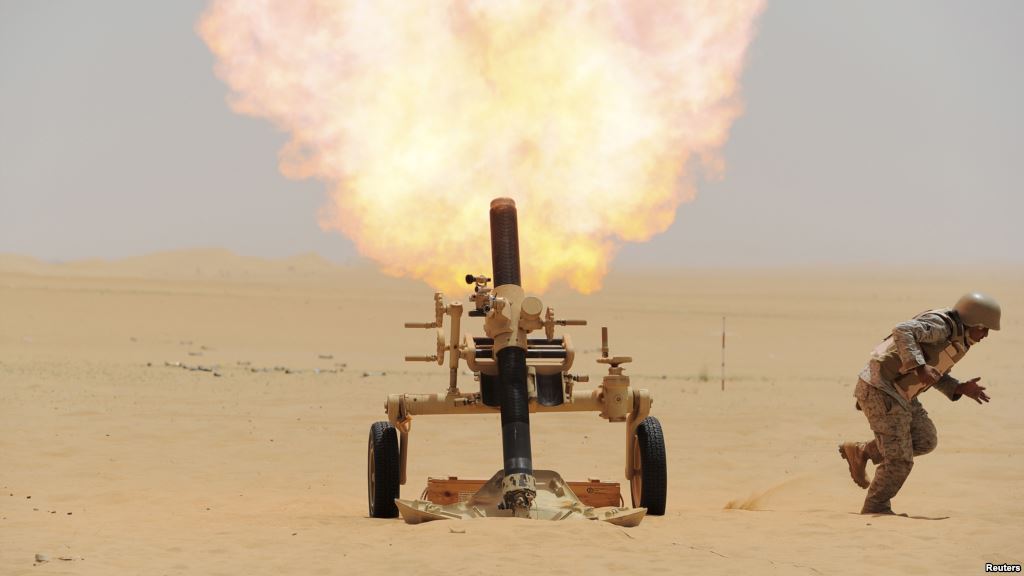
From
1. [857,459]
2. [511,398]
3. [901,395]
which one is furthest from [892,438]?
[511,398]

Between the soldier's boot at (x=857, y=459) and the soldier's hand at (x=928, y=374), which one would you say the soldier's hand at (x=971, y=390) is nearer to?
the soldier's hand at (x=928, y=374)

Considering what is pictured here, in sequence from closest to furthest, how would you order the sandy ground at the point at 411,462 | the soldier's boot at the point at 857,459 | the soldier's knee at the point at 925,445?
the sandy ground at the point at 411,462 < the soldier's knee at the point at 925,445 < the soldier's boot at the point at 857,459

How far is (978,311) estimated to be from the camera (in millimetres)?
10156

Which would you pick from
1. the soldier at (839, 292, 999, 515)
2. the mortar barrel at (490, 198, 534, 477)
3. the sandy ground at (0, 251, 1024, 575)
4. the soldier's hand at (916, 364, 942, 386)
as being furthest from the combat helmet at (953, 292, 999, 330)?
the mortar barrel at (490, 198, 534, 477)

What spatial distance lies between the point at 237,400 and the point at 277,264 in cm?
13216

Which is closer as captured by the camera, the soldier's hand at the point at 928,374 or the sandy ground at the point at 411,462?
the sandy ground at the point at 411,462

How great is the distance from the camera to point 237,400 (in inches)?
801

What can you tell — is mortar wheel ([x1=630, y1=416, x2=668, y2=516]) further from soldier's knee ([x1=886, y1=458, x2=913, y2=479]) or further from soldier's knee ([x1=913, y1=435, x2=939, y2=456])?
soldier's knee ([x1=913, y1=435, x2=939, y2=456])

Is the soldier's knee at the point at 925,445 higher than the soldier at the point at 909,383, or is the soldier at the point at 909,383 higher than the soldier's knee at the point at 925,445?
the soldier at the point at 909,383

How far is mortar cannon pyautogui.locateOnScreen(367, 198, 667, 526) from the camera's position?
10141 millimetres

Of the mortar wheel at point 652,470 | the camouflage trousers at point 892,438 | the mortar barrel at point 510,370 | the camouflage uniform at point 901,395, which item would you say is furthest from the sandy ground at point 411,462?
the mortar barrel at point 510,370

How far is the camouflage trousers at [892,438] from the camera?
10320 millimetres

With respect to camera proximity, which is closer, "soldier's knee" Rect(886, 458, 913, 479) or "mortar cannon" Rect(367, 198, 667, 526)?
"mortar cannon" Rect(367, 198, 667, 526)

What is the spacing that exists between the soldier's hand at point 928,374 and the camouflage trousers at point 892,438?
52cm
